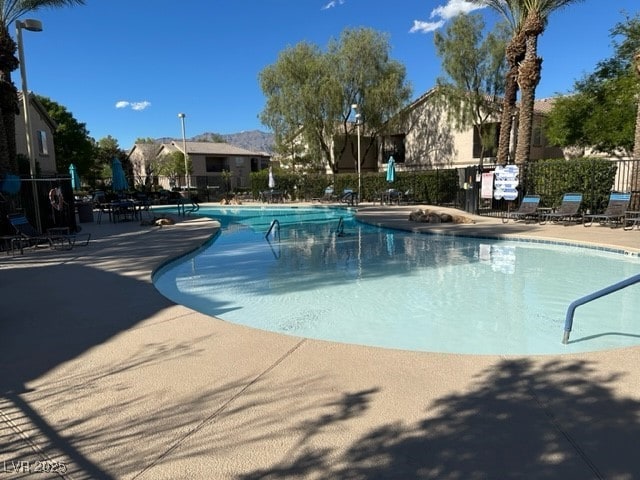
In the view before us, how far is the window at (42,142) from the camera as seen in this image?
25.1 meters

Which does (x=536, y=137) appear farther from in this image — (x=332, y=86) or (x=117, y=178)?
(x=117, y=178)

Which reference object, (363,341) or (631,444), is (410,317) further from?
(631,444)

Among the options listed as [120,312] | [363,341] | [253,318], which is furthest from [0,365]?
[363,341]

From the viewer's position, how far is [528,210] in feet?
45.4

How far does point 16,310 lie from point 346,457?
15.6ft

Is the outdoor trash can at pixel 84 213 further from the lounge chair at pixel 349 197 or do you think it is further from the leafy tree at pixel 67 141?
the leafy tree at pixel 67 141

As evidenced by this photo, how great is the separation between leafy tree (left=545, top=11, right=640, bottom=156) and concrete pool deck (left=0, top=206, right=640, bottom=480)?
22.4 meters

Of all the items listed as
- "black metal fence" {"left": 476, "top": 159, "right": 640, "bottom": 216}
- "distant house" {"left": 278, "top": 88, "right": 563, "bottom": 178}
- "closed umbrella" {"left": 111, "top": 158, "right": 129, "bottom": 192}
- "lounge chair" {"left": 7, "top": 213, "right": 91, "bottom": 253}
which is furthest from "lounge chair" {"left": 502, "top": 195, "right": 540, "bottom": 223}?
"distant house" {"left": 278, "top": 88, "right": 563, "bottom": 178}

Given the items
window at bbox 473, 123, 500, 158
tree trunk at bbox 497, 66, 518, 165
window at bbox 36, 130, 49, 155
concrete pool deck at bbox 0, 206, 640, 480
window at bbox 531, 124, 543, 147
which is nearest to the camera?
concrete pool deck at bbox 0, 206, 640, 480

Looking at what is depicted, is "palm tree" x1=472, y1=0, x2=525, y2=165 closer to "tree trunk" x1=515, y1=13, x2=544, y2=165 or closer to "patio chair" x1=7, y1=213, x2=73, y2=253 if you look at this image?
"tree trunk" x1=515, y1=13, x2=544, y2=165

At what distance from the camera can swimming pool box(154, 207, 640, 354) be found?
520 centimetres

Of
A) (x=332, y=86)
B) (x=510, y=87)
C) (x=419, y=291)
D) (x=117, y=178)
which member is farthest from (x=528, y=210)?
(x=332, y=86)

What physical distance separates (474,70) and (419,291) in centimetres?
2448

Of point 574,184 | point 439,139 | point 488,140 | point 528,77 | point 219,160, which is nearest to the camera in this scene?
point 574,184
